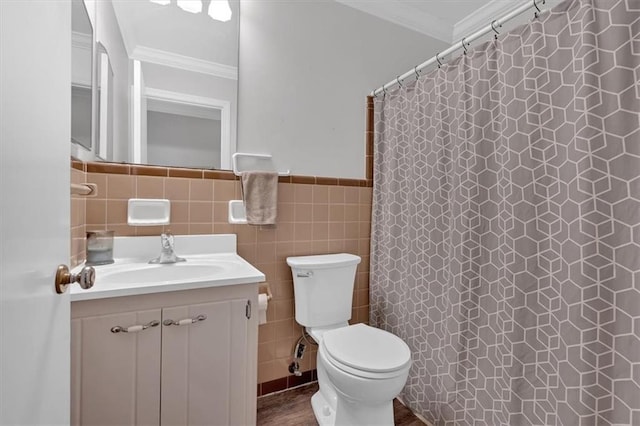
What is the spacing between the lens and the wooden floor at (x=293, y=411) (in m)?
1.51

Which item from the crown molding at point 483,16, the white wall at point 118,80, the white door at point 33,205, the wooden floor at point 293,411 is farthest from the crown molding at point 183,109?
the crown molding at point 483,16

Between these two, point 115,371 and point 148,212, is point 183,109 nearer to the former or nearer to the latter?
point 148,212

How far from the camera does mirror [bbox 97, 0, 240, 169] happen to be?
143 cm

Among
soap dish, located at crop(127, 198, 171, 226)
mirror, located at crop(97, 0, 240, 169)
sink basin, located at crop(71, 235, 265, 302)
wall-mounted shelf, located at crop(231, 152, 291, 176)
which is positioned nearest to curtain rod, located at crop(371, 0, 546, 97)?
wall-mounted shelf, located at crop(231, 152, 291, 176)

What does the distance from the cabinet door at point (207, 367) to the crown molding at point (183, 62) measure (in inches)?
47.2

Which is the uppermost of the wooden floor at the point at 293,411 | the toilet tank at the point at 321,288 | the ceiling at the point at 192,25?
the ceiling at the point at 192,25

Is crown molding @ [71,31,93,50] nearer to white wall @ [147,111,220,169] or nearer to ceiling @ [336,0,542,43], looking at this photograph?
white wall @ [147,111,220,169]

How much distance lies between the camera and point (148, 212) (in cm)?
142

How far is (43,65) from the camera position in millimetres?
532

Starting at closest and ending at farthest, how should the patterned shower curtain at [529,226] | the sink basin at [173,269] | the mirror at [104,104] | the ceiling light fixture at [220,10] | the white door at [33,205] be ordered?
Answer: the white door at [33,205] < the patterned shower curtain at [529,226] < the sink basin at [173,269] < the mirror at [104,104] < the ceiling light fixture at [220,10]

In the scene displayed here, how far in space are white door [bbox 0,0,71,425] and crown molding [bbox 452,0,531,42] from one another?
2.34 m

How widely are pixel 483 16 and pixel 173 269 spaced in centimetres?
254

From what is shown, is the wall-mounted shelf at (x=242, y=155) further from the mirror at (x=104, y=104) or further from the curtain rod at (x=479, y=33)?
the curtain rod at (x=479, y=33)

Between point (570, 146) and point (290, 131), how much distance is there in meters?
1.30
